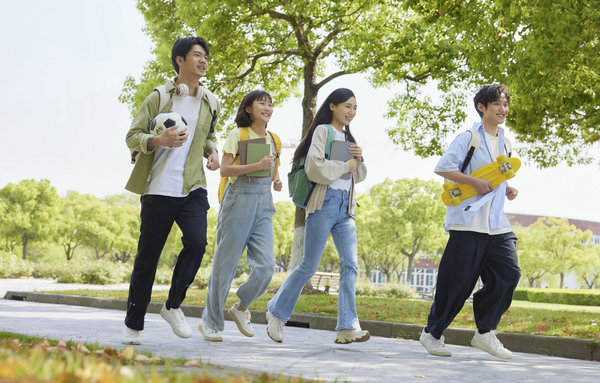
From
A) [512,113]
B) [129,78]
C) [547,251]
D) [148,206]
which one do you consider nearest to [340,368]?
[148,206]

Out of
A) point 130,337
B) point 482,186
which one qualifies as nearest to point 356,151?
point 482,186

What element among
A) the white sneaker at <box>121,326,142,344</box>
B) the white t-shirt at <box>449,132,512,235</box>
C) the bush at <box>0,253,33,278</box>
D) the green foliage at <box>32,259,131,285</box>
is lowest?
the bush at <box>0,253,33,278</box>

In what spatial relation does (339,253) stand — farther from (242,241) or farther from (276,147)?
(276,147)

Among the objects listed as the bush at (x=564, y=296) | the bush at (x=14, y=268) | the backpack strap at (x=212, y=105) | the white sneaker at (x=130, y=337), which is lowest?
the bush at (x=14, y=268)

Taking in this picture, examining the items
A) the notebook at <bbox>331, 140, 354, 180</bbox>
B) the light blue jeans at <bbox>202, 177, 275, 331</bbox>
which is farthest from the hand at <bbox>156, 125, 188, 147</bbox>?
the notebook at <bbox>331, 140, 354, 180</bbox>

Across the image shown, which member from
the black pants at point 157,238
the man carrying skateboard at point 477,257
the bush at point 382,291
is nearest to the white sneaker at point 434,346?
the man carrying skateboard at point 477,257

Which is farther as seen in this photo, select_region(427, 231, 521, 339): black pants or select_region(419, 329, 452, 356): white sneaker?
select_region(419, 329, 452, 356): white sneaker

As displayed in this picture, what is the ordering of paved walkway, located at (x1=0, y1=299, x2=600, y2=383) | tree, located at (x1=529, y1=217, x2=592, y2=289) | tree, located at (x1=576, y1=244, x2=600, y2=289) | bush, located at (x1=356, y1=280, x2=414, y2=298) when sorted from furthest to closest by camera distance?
tree, located at (x1=576, y1=244, x2=600, y2=289)
tree, located at (x1=529, y1=217, x2=592, y2=289)
bush, located at (x1=356, y1=280, x2=414, y2=298)
paved walkway, located at (x1=0, y1=299, x2=600, y2=383)

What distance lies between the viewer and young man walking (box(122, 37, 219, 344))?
506 centimetres

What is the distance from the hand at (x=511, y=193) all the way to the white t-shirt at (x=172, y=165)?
2820 mm

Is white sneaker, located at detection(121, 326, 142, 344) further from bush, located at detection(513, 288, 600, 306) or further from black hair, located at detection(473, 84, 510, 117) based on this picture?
bush, located at detection(513, 288, 600, 306)

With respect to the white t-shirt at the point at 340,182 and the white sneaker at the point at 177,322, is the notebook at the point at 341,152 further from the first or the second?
the white sneaker at the point at 177,322

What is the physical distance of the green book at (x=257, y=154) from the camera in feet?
18.4

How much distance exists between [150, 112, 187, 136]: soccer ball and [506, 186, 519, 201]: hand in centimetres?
289
